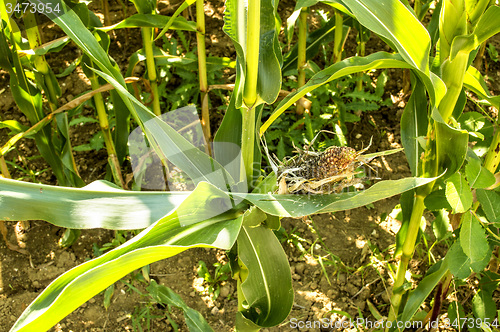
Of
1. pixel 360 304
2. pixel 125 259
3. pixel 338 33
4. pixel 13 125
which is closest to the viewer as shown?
pixel 125 259

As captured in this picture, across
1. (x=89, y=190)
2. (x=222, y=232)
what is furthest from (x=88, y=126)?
(x=222, y=232)

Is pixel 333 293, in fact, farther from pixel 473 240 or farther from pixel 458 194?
pixel 458 194

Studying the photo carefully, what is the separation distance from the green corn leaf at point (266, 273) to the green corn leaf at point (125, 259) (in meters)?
0.18

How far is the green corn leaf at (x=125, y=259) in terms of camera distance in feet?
2.48

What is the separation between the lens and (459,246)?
127 cm

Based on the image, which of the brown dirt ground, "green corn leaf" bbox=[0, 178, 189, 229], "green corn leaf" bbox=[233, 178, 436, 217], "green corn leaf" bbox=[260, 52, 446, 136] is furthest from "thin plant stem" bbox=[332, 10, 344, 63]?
"green corn leaf" bbox=[0, 178, 189, 229]

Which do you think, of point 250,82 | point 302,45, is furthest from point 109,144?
point 250,82

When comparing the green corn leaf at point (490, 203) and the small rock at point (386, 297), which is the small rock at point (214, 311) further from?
the green corn leaf at point (490, 203)

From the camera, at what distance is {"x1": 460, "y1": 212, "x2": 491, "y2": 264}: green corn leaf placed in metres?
1.15

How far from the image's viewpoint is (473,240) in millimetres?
1174

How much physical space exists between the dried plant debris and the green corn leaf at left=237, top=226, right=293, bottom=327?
0.22 metres

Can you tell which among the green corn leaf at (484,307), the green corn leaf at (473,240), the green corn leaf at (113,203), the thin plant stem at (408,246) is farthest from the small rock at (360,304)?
the green corn leaf at (113,203)

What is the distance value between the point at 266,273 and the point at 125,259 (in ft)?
1.81

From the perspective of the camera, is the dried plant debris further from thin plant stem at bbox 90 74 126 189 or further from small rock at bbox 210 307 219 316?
thin plant stem at bbox 90 74 126 189
